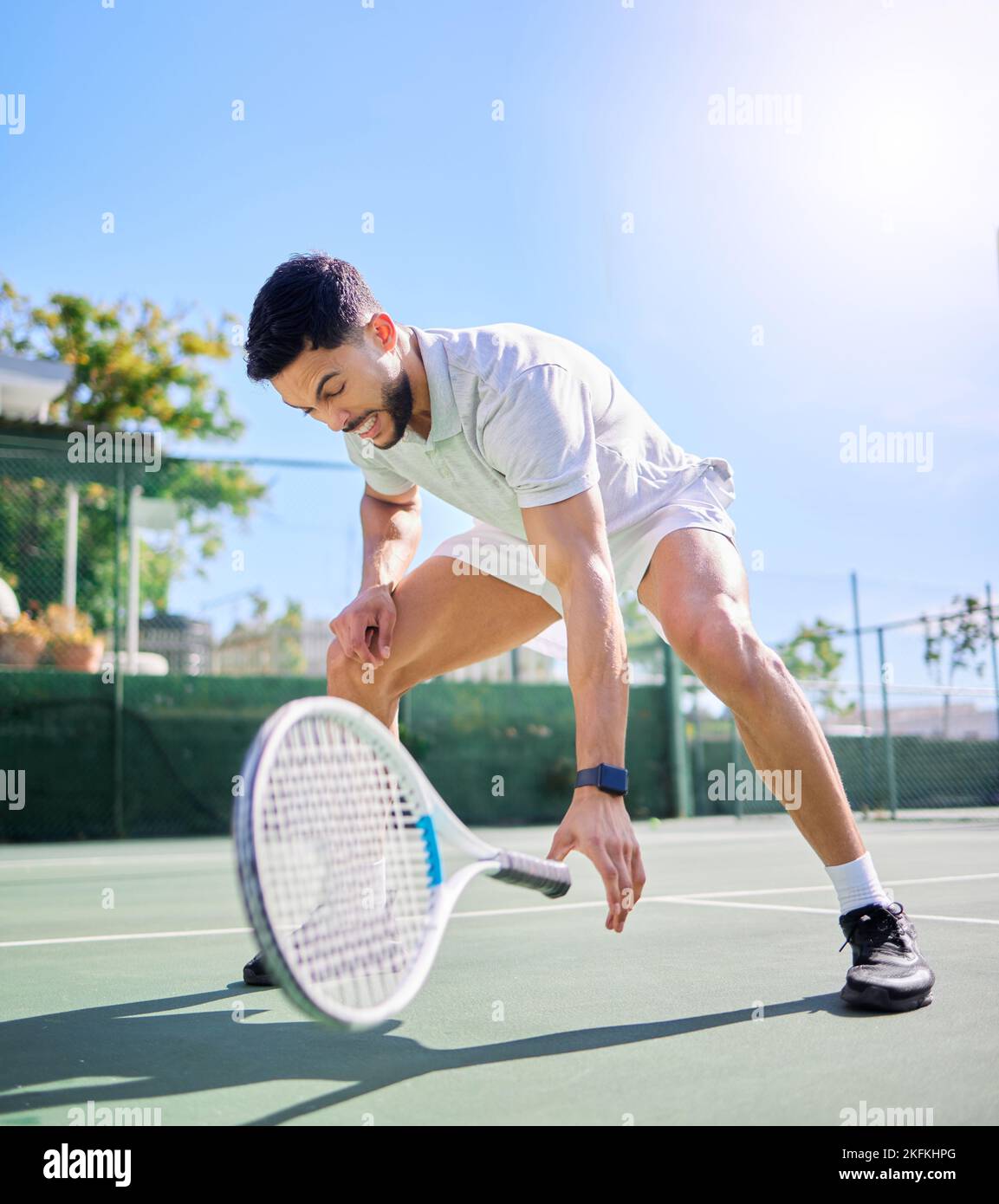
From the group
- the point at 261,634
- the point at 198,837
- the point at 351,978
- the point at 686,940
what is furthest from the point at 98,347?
the point at 351,978

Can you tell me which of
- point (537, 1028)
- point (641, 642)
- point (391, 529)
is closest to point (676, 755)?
point (641, 642)

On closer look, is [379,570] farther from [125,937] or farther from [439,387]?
[125,937]

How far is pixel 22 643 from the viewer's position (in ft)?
30.9

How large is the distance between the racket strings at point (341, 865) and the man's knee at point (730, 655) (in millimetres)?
778

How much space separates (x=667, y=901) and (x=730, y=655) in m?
1.99

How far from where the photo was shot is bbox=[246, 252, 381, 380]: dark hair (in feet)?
6.70

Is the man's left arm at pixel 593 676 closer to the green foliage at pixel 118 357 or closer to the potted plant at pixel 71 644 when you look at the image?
the potted plant at pixel 71 644

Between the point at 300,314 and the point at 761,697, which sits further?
the point at 761,697

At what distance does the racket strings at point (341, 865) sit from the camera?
1.29 meters

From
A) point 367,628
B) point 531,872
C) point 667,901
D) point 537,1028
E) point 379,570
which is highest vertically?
point 379,570

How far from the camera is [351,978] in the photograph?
1345mm

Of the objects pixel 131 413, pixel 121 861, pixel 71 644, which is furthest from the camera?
pixel 131 413

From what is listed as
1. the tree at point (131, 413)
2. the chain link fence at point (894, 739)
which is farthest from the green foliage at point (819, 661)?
the tree at point (131, 413)
